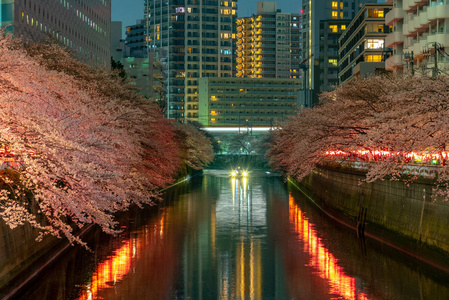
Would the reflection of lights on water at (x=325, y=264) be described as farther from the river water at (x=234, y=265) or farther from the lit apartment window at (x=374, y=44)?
the lit apartment window at (x=374, y=44)

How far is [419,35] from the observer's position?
66875 mm

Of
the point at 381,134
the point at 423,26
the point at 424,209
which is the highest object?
the point at 423,26

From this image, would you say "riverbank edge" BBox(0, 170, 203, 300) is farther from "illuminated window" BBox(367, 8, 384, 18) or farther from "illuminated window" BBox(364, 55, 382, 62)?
"illuminated window" BBox(367, 8, 384, 18)

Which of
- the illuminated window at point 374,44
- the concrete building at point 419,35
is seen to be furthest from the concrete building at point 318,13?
the concrete building at point 419,35

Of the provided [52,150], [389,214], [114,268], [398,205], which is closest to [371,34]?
[389,214]

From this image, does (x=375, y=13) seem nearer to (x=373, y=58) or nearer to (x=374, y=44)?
(x=374, y=44)

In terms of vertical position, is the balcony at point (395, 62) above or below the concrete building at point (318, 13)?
below

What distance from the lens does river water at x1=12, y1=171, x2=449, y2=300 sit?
25.4 metres

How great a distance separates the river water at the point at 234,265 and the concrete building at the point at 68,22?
33386 mm

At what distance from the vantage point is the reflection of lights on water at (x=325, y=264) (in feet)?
84.0

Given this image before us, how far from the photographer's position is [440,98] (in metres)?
26.0

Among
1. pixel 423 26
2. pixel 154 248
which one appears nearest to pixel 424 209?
pixel 154 248

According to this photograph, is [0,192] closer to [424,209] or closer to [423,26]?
[424,209]

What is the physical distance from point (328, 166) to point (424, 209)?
27.8 m
